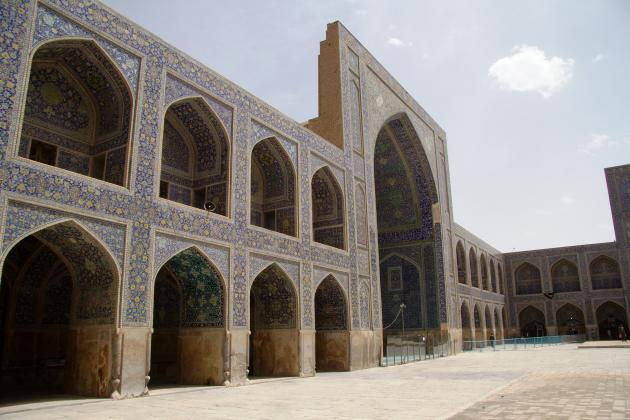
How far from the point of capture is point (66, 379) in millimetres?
8102

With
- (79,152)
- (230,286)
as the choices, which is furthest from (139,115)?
(230,286)

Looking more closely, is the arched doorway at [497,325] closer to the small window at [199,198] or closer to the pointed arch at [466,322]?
the pointed arch at [466,322]

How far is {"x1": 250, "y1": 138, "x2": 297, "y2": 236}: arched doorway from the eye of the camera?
12.7 metres

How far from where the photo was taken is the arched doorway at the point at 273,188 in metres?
12.7

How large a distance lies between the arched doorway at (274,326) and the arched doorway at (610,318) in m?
28.3

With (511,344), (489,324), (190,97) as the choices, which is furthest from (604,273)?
(190,97)

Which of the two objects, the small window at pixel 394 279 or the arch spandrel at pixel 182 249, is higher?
the small window at pixel 394 279

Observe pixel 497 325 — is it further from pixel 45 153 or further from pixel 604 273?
pixel 45 153

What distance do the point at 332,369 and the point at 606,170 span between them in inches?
1085

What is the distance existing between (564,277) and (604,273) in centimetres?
235

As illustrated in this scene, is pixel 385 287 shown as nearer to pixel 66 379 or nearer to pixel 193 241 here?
pixel 193 241

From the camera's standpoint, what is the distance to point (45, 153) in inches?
357

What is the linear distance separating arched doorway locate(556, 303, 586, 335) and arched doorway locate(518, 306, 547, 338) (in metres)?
1.06

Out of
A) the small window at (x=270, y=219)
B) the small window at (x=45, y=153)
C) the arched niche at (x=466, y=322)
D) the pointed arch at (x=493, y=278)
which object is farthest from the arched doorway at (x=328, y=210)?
the pointed arch at (x=493, y=278)
